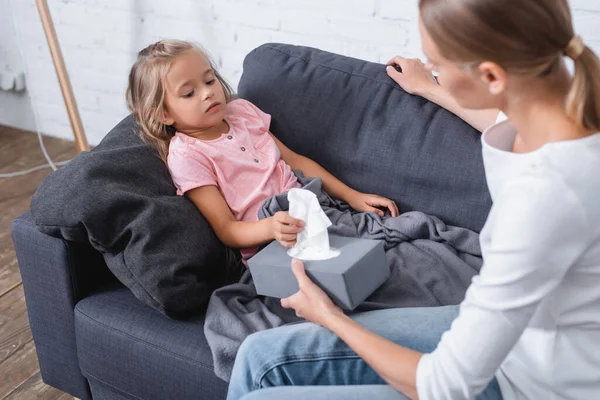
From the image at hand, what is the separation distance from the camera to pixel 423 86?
1759 mm

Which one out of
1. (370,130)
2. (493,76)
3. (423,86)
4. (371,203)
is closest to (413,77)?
(423,86)

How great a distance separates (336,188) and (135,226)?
0.51m

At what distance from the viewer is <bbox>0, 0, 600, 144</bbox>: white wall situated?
94.3 inches

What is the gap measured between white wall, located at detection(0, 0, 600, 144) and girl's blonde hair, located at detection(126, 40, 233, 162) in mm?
821

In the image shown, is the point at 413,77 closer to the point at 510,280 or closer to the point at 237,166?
the point at 237,166

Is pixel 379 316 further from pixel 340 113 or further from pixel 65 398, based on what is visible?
pixel 65 398

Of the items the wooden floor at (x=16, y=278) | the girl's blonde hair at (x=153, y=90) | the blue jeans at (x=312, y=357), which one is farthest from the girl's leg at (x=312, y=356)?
the wooden floor at (x=16, y=278)

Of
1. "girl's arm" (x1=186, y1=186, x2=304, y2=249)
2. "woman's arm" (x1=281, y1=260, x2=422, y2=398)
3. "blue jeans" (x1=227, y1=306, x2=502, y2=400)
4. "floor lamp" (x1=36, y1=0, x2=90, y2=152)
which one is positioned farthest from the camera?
"floor lamp" (x1=36, y1=0, x2=90, y2=152)

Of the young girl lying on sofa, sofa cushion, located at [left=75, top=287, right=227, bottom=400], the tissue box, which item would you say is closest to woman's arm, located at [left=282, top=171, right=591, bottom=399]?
the tissue box

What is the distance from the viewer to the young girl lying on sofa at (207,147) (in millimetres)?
1646

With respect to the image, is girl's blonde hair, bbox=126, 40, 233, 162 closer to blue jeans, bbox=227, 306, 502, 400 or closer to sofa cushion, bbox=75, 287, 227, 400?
sofa cushion, bbox=75, 287, 227, 400

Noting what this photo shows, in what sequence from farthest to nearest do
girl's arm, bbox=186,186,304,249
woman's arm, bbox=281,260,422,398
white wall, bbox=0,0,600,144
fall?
white wall, bbox=0,0,600,144, girl's arm, bbox=186,186,304,249, woman's arm, bbox=281,260,422,398

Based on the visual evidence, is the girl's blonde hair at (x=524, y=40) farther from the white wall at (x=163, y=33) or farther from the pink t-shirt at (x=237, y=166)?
the white wall at (x=163, y=33)

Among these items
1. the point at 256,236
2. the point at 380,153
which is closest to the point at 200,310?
the point at 256,236
